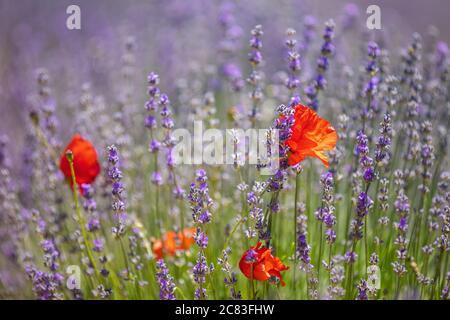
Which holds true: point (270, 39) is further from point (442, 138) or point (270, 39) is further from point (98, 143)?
point (442, 138)

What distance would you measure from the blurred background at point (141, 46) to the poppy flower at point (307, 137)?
1.14 meters

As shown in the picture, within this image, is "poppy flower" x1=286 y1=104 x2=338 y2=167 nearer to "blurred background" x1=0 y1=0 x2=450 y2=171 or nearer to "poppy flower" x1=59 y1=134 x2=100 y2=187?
"poppy flower" x1=59 y1=134 x2=100 y2=187

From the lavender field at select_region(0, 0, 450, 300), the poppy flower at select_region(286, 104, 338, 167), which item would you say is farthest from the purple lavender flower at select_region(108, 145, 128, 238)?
the poppy flower at select_region(286, 104, 338, 167)

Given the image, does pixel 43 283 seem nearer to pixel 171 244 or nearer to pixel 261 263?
pixel 171 244

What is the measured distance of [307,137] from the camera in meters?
1.38

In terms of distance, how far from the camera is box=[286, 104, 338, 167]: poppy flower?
137cm

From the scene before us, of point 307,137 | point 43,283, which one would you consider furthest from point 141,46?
point 307,137

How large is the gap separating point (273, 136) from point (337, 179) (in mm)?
429

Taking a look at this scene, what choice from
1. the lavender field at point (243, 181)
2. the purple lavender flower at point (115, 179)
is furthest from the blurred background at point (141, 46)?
the purple lavender flower at point (115, 179)

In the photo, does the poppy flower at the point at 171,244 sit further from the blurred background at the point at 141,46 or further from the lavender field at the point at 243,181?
the blurred background at the point at 141,46

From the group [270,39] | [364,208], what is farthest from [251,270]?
[270,39]

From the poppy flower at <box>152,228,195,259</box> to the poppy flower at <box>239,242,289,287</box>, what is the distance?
1.33ft

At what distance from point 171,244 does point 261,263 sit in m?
0.49
